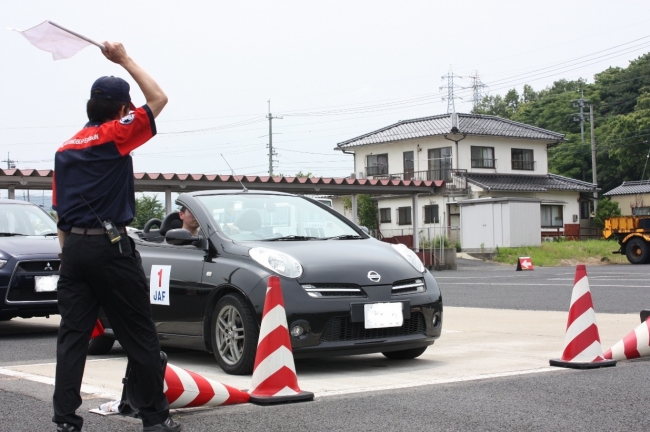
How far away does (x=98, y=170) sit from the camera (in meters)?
4.29

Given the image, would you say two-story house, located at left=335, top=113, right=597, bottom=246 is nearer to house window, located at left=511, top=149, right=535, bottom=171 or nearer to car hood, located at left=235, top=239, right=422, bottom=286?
house window, located at left=511, top=149, right=535, bottom=171

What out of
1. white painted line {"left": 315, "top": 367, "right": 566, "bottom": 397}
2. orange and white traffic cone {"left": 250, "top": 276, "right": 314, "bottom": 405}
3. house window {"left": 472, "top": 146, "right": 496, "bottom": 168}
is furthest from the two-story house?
orange and white traffic cone {"left": 250, "top": 276, "right": 314, "bottom": 405}

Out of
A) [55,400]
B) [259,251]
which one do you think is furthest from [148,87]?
[259,251]

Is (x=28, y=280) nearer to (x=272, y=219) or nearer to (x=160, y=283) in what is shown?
(x=160, y=283)

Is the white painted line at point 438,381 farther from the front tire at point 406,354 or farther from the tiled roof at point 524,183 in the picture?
the tiled roof at point 524,183

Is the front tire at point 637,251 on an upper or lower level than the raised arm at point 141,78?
lower

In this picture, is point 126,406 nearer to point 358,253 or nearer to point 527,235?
point 358,253

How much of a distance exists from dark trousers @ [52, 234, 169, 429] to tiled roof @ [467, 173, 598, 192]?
45.3 metres

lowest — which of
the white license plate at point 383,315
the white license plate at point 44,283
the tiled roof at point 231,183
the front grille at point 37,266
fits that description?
the white license plate at point 383,315

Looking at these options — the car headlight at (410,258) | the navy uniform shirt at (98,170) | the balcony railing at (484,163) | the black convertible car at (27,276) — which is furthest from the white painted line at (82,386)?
the balcony railing at (484,163)

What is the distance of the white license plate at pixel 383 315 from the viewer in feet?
21.5

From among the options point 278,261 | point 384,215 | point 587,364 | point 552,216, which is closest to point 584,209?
point 552,216

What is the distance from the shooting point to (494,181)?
51.2 m

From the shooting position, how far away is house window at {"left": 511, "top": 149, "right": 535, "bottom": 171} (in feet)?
175
